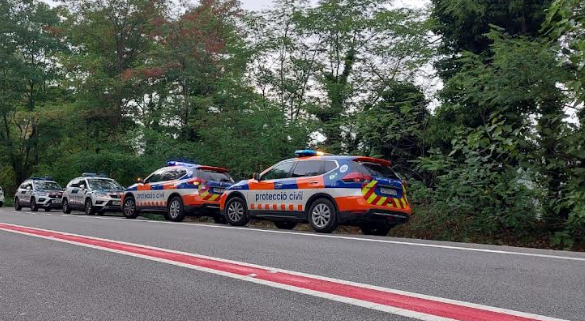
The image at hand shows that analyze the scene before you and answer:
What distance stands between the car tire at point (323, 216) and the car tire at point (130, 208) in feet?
27.0

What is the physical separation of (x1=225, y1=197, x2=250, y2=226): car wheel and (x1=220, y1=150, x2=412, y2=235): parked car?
0.29m

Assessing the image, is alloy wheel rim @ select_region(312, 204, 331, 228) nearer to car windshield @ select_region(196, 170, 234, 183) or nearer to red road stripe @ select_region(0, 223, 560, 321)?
red road stripe @ select_region(0, 223, 560, 321)

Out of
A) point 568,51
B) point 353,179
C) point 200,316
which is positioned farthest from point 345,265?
point 568,51

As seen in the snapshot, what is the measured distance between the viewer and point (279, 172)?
488 inches

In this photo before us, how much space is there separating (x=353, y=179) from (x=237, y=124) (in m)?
11.2

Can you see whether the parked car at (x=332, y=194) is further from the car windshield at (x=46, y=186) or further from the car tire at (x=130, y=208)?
the car windshield at (x=46, y=186)

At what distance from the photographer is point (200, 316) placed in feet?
13.8

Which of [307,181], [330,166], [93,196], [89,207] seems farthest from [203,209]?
[89,207]

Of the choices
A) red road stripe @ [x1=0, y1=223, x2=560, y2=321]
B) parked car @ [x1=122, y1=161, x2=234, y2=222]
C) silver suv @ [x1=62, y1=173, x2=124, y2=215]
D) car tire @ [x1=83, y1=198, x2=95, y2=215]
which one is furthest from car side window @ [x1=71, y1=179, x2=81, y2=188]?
red road stripe @ [x1=0, y1=223, x2=560, y2=321]

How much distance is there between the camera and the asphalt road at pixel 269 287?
4359 mm

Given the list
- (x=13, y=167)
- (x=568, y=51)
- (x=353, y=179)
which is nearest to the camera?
(x=568, y=51)

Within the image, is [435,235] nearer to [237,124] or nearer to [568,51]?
[568,51]

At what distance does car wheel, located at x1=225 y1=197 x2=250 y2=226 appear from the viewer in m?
13.0

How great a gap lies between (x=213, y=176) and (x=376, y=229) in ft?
18.1
